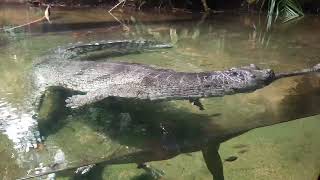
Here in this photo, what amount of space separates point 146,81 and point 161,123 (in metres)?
0.44

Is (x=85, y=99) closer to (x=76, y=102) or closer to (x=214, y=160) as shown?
(x=76, y=102)

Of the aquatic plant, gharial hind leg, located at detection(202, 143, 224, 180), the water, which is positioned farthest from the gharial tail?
the aquatic plant

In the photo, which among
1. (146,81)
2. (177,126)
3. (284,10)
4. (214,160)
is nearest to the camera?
(214,160)

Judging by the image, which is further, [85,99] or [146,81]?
[146,81]

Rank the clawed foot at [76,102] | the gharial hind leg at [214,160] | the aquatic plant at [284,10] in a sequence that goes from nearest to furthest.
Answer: the gharial hind leg at [214,160]
the clawed foot at [76,102]
the aquatic plant at [284,10]

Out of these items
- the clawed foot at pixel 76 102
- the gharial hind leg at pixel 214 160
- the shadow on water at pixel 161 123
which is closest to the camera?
the gharial hind leg at pixel 214 160

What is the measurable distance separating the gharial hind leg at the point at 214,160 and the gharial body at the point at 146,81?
2.27 feet

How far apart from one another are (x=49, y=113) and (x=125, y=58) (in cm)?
191

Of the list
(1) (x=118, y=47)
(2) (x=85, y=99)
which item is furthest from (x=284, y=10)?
(2) (x=85, y=99)

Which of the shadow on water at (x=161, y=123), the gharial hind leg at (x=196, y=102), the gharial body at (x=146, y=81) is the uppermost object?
the gharial body at (x=146, y=81)

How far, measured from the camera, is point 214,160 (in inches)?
129

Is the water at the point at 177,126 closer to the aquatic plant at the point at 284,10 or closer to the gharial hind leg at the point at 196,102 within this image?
the gharial hind leg at the point at 196,102

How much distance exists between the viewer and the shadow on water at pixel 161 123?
3.43m

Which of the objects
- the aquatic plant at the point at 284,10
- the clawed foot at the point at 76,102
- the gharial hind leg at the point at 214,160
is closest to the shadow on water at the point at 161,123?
the gharial hind leg at the point at 214,160
